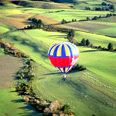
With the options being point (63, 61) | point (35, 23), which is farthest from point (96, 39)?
point (63, 61)

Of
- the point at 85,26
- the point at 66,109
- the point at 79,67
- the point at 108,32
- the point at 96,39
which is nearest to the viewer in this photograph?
the point at 66,109

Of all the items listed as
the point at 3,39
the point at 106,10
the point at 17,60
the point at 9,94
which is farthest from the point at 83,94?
the point at 106,10

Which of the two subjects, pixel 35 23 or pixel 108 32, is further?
pixel 35 23

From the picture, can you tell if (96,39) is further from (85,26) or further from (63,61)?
(63,61)

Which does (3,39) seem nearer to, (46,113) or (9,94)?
(9,94)

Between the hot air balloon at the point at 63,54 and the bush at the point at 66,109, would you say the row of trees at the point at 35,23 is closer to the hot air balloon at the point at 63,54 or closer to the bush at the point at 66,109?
the hot air balloon at the point at 63,54

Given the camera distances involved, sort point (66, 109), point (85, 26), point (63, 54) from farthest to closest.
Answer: point (85, 26) → point (63, 54) → point (66, 109)

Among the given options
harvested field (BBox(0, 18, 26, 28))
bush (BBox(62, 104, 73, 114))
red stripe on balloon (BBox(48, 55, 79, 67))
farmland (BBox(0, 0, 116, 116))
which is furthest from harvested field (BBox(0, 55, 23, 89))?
harvested field (BBox(0, 18, 26, 28))
